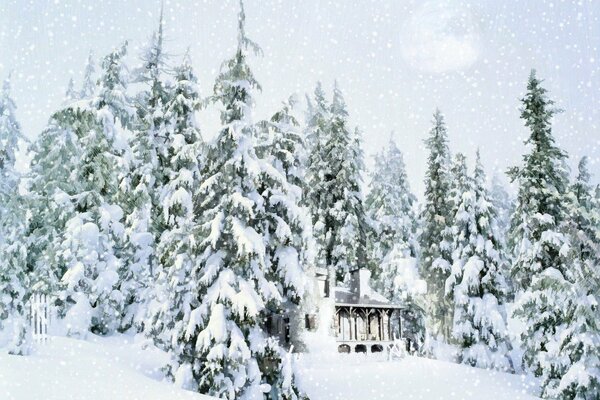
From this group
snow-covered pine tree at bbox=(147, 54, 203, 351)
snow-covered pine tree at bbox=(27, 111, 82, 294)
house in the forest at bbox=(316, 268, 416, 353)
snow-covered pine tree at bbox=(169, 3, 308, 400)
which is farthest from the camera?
house in the forest at bbox=(316, 268, 416, 353)

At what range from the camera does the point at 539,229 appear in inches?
1167

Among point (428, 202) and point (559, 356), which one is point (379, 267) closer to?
point (428, 202)

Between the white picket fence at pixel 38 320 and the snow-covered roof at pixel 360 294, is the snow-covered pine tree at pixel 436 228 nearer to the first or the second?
the snow-covered roof at pixel 360 294

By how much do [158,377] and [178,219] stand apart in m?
6.85

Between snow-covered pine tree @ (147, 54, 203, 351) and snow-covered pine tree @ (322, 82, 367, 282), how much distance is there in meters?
16.4

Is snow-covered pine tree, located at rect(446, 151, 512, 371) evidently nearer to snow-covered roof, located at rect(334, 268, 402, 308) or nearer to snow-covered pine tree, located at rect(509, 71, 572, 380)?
snow-covered roof, located at rect(334, 268, 402, 308)

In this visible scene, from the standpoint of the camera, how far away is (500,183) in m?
81.8

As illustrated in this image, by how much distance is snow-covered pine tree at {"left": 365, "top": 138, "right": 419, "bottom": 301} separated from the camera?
1827 inches

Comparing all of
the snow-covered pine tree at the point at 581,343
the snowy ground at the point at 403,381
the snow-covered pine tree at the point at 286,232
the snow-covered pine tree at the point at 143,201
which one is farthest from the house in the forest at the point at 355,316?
the snow-covered pine tree at the point at 581,343

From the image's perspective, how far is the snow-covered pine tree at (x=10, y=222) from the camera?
1093 inches

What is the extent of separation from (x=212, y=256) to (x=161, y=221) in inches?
394

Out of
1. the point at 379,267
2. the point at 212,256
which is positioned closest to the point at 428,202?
the point at 379,267

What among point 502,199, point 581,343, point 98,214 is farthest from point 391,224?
point 502,199

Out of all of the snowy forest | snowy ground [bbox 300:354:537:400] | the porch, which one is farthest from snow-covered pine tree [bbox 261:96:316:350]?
the porch
